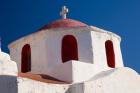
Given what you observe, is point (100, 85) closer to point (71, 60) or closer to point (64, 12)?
point (71, 60)

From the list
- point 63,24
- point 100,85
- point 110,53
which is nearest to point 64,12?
point 63,24

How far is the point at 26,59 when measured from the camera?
14742 mm

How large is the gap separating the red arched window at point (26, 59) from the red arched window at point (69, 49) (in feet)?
5.02

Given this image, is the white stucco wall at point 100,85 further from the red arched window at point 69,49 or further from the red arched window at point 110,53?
the red arched window at point 69,49

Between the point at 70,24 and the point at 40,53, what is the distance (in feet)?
5.79

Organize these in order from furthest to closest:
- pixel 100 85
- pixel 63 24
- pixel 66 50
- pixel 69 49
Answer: pixel 63 24
pixel 69 49
pixel 66 50
pixel 100 85

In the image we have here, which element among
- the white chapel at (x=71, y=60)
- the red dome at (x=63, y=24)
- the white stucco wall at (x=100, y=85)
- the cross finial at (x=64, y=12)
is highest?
the cross finial at (x=64, y=12)

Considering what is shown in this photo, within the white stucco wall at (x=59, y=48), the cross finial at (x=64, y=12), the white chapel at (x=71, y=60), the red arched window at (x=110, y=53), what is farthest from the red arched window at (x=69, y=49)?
the cross finial at (x=64, y=12)

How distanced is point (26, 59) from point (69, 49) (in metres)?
1.89

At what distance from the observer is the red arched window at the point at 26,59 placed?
571 inches

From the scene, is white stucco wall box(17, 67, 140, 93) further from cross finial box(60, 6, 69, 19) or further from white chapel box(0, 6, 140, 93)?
cross finial box(60, 6, 69, 19)

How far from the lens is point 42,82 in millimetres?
10992

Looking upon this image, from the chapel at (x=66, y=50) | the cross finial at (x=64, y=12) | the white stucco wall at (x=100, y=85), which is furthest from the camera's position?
the cross finial at (x=64, y=12)

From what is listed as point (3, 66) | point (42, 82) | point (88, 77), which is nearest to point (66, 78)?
point (88, 77)
